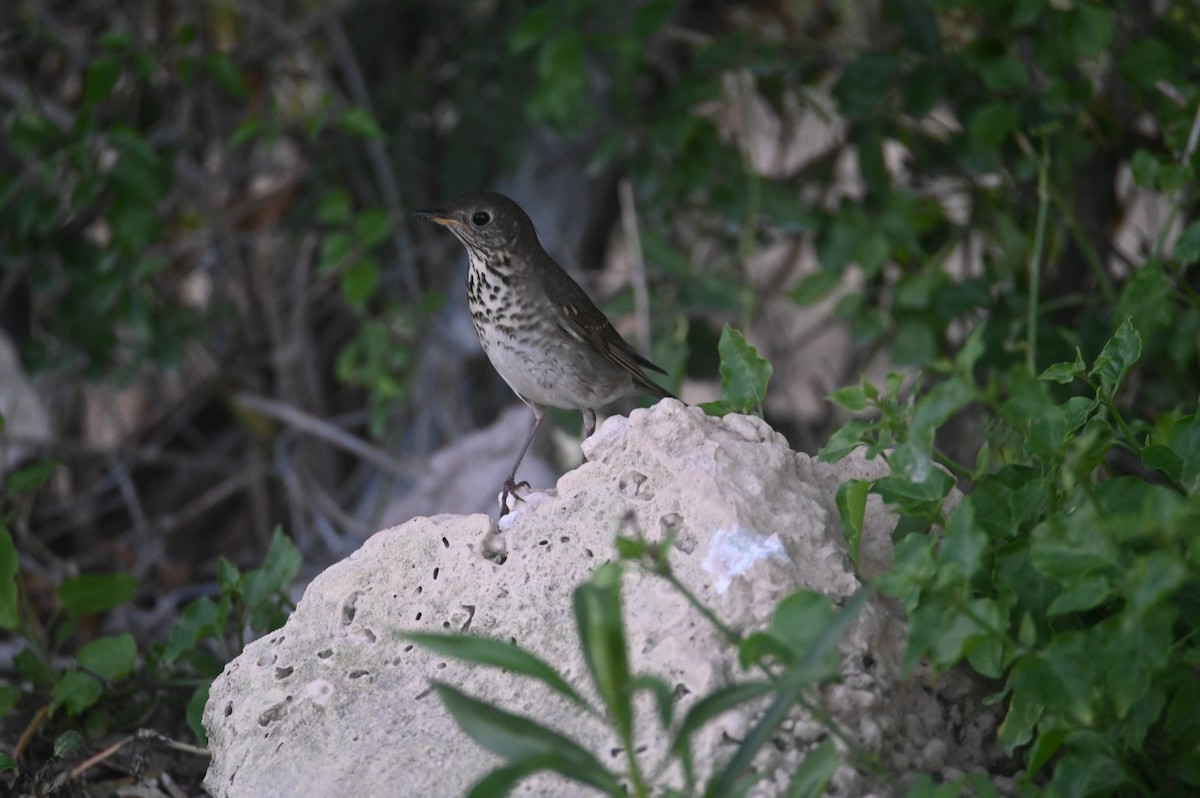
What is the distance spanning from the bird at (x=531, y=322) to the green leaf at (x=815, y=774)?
Result: 220 centimetres

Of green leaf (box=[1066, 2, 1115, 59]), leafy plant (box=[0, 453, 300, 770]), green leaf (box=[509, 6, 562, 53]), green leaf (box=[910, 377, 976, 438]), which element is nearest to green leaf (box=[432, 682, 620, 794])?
green leaf (box=[910, 377, 976, 438])

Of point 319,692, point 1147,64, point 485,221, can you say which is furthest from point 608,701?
point 1147,64

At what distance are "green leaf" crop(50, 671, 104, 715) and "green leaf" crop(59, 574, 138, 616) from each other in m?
0.24

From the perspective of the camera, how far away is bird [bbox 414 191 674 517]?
12.7 ft

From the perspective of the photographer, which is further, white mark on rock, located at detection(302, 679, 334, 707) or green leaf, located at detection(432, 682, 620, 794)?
white mark on rock, located at detection(302, 679, 334, 707)

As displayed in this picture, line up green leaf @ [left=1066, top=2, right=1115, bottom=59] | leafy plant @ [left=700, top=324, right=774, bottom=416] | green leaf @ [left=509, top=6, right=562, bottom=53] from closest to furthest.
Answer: leafy plant @ [left=700, top=324, right=774, bottom=416], green leaf @ [left=1066, top=2, right=1115, bottom=59], green leaf @ [left=509, top=6, right=562, bottom=53]

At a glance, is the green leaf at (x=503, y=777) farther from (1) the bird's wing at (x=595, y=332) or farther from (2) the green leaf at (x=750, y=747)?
(1) the bird's wing at (x=595, y=332)

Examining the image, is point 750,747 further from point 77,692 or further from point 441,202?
point 441,202

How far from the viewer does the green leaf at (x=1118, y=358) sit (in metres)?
2.26

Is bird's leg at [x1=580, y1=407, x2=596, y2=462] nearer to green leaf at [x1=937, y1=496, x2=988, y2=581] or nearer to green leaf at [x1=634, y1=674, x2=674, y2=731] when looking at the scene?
green leaf at [x1=937, y1=496, x2=988, y2=581]

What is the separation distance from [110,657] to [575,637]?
1164 millimetres

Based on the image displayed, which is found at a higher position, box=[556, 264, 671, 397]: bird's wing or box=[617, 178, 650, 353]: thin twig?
box=[556, 264, 671, 397]: bird's wing

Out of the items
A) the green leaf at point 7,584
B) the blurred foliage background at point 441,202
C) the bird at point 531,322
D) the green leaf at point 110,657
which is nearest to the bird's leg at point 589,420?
the bird at point 531,322

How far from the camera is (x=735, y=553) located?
86.3 inches
